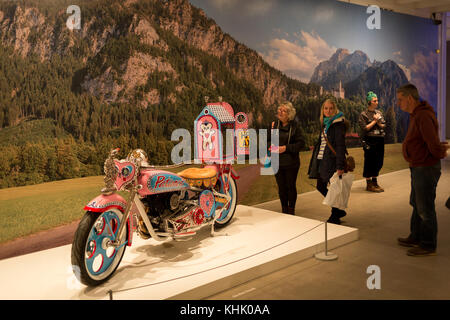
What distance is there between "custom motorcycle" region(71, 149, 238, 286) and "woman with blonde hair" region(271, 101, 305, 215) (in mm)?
959

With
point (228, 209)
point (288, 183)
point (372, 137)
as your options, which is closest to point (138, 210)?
point (228, 209)

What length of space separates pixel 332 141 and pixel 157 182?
84.3 inches

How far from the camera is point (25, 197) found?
3766 millimetres

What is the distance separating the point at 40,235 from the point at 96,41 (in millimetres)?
2052

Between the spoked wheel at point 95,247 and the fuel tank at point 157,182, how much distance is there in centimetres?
29

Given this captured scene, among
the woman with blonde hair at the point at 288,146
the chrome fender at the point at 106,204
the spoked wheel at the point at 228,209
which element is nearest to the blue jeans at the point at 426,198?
the woman with blonde hair at the point at 288,146

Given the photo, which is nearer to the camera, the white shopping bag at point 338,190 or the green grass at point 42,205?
the green grass at point 42,205

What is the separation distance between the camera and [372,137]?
643 cm

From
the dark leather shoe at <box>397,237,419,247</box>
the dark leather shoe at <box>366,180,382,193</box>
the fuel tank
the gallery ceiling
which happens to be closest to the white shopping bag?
the dark leather shoe at <box>397,237,419,247</box>

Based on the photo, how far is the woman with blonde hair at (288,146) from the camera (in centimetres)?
456

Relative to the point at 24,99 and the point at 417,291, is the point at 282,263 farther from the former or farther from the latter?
the point at 24,99

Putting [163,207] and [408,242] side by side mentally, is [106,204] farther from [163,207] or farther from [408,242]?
[408,242]

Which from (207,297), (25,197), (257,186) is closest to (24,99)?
(25,197)

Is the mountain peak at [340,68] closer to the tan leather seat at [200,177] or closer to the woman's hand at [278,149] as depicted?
the woman's hand at [278,149]
